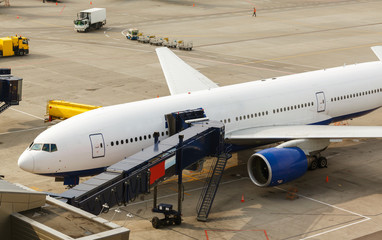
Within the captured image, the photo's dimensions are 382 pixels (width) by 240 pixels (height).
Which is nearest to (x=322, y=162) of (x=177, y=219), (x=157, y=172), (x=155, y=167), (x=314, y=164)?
(x=314, y=164)

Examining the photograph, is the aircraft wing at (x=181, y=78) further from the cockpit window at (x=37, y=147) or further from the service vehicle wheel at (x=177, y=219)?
the service vehicle wheel at (x=177, y=219)

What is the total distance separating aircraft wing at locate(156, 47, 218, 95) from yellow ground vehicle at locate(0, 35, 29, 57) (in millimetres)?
30140

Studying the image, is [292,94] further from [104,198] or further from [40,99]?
[40,99]

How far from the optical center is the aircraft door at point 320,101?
42.9 metres

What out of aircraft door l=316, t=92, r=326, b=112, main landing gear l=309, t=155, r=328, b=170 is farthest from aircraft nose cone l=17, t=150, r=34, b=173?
aircraft door l=316, t=92, r=326, b=112

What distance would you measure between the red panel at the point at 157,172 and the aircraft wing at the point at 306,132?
849 cm

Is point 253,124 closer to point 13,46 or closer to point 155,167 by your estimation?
point 155,167

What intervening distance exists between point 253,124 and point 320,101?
582cm

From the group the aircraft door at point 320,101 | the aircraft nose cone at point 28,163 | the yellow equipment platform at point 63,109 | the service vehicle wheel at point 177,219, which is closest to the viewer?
the service vehicle wheel at point 177,219

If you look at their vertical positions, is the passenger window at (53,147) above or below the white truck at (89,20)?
below

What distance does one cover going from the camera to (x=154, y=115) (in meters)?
36.8

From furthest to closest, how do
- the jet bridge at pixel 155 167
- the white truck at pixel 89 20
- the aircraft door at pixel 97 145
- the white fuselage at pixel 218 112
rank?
the white truck at pixel 89 20 → the aircraft door at pixel 97 145 → the white fuselage at pixel 218 112 → the jet bridge at pixel 155 167

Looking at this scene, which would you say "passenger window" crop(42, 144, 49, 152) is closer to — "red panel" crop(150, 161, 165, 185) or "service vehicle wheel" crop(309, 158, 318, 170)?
"red panel" crop(150, 161, 165, 185)

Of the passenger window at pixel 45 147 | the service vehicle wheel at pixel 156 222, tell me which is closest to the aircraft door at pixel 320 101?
the service vehicle wheel at pixel 156 222
